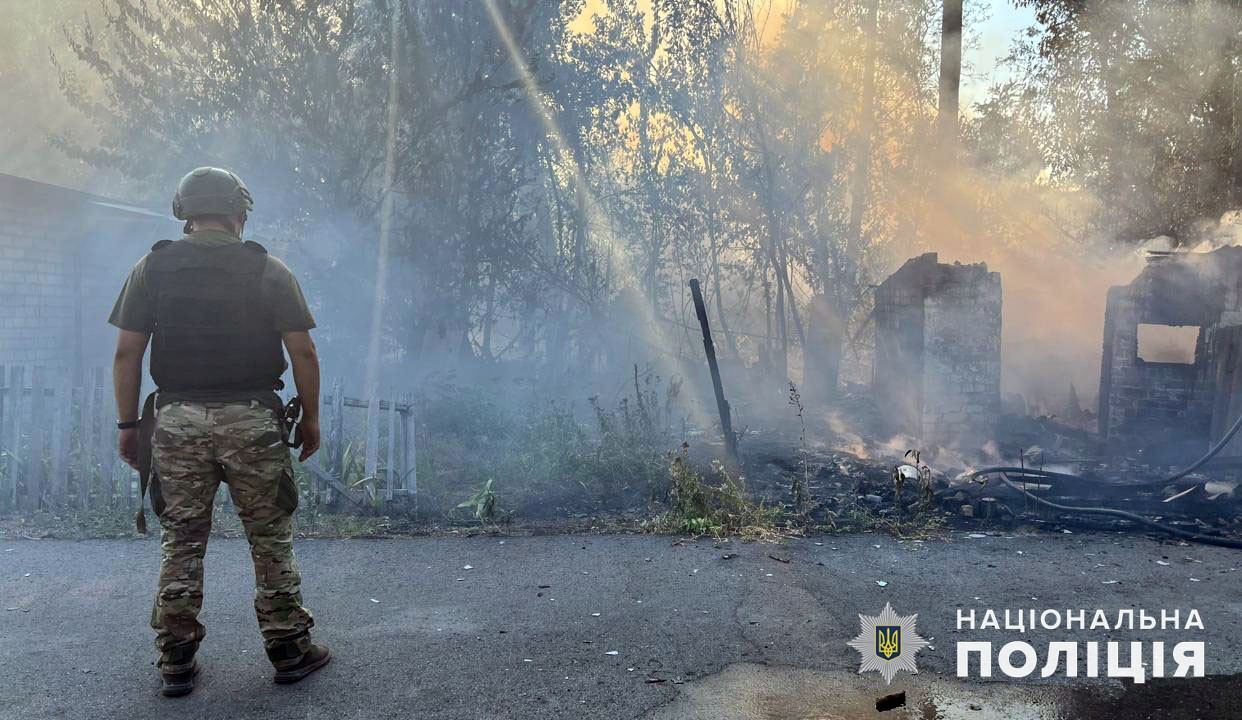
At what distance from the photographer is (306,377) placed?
3.36 metres

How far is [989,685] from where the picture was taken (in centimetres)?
332

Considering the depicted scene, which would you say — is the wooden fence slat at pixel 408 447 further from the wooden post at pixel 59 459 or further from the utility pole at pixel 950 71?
the utility pole at pixel 950 71

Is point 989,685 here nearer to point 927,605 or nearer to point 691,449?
point 927,605

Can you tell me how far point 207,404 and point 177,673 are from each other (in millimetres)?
1066

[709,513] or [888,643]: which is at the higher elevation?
[709,513]

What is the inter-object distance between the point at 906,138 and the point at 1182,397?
289 inches

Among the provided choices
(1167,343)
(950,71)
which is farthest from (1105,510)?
(950,71)

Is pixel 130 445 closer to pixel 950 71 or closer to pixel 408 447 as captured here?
pixel 408 447

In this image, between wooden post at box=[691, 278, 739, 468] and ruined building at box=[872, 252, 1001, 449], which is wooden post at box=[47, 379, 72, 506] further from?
ruined building at box=[872, 252, 1001, 449]

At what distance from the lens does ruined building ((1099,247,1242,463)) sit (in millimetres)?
8500

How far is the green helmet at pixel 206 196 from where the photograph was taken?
3312 millimetres

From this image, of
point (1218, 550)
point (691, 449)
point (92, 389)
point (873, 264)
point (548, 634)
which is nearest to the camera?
point (548, 634)

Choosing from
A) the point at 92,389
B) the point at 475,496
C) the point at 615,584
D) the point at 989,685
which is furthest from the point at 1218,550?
the point at 92,389

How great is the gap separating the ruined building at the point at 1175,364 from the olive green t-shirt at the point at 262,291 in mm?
8966
